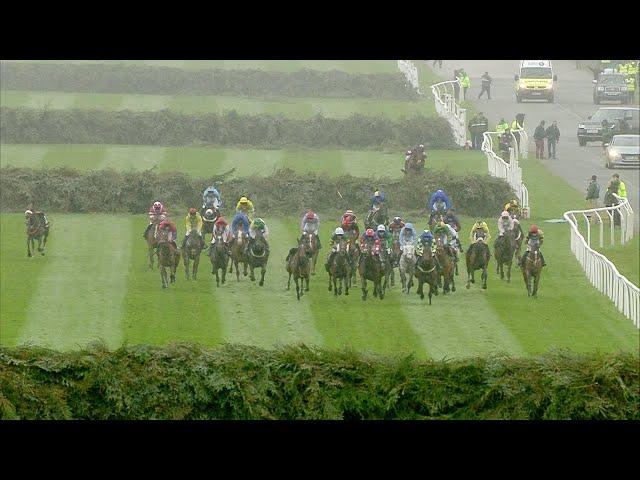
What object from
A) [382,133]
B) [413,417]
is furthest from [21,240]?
[413,417]

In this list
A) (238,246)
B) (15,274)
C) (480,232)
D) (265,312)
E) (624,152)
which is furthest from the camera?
(624,152)

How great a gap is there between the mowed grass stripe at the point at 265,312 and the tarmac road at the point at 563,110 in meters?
9.07

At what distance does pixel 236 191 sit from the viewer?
105ft

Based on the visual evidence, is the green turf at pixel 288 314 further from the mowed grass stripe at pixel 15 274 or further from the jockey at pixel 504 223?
the jockey at pixel 504 223

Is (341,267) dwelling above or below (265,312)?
above

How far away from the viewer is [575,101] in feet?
155

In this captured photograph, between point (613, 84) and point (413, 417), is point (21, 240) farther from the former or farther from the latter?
point (613, 84)

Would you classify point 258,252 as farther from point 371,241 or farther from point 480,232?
point 480,232

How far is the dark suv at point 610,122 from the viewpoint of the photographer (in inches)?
1500

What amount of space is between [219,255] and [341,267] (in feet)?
7.16

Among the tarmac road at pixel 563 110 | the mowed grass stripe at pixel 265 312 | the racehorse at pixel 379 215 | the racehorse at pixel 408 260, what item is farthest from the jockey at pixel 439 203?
the tarmac road at pixel 563 110

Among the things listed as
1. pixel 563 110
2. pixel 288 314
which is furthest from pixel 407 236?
pixel 563 110

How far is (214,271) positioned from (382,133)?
16999 mm

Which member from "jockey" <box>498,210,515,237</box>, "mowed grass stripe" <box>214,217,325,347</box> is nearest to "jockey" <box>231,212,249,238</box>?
"mowed grass stripe" <box>214,217,325,347</box>
